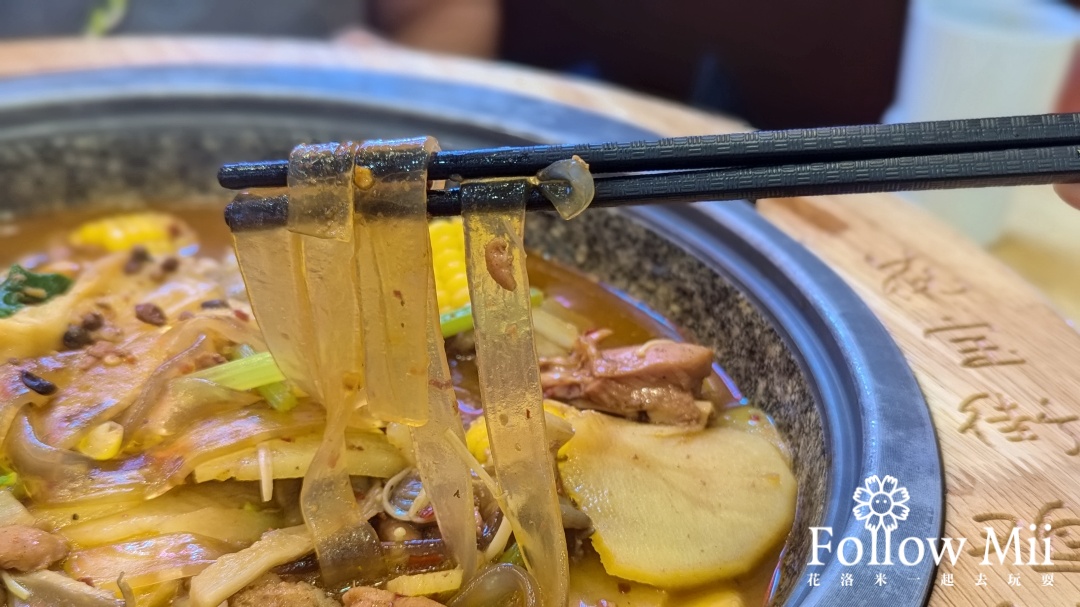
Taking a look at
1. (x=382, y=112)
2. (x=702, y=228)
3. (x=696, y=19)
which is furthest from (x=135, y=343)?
(x=696, y=19)

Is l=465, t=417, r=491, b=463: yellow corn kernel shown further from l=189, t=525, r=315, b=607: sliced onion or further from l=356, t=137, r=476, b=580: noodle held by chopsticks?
l=189, t=525, r=315, b=607: sliced onion

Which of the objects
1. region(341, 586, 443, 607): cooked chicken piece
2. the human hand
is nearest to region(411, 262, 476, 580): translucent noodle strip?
region(341, 586, 443, 607): cooked chicken piece

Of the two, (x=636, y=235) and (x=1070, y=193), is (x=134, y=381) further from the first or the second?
(x=1070, y=193)

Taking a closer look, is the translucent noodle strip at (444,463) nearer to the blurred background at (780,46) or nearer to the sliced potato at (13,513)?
the sliced potato at (13,513)

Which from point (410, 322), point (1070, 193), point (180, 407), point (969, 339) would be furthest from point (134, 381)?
point (1070, 193)

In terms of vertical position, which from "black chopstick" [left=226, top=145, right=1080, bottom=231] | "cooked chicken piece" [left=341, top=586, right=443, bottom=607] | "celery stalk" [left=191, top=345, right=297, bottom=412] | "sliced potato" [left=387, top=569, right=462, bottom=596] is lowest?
"sliced potato" [left=387, top=569, right=462, bottom=596]

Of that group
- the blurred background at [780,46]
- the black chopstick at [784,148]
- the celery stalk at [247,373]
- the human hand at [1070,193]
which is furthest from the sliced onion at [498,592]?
the blurred background at [780,46]

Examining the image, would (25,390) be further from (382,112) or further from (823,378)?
(823,378)
